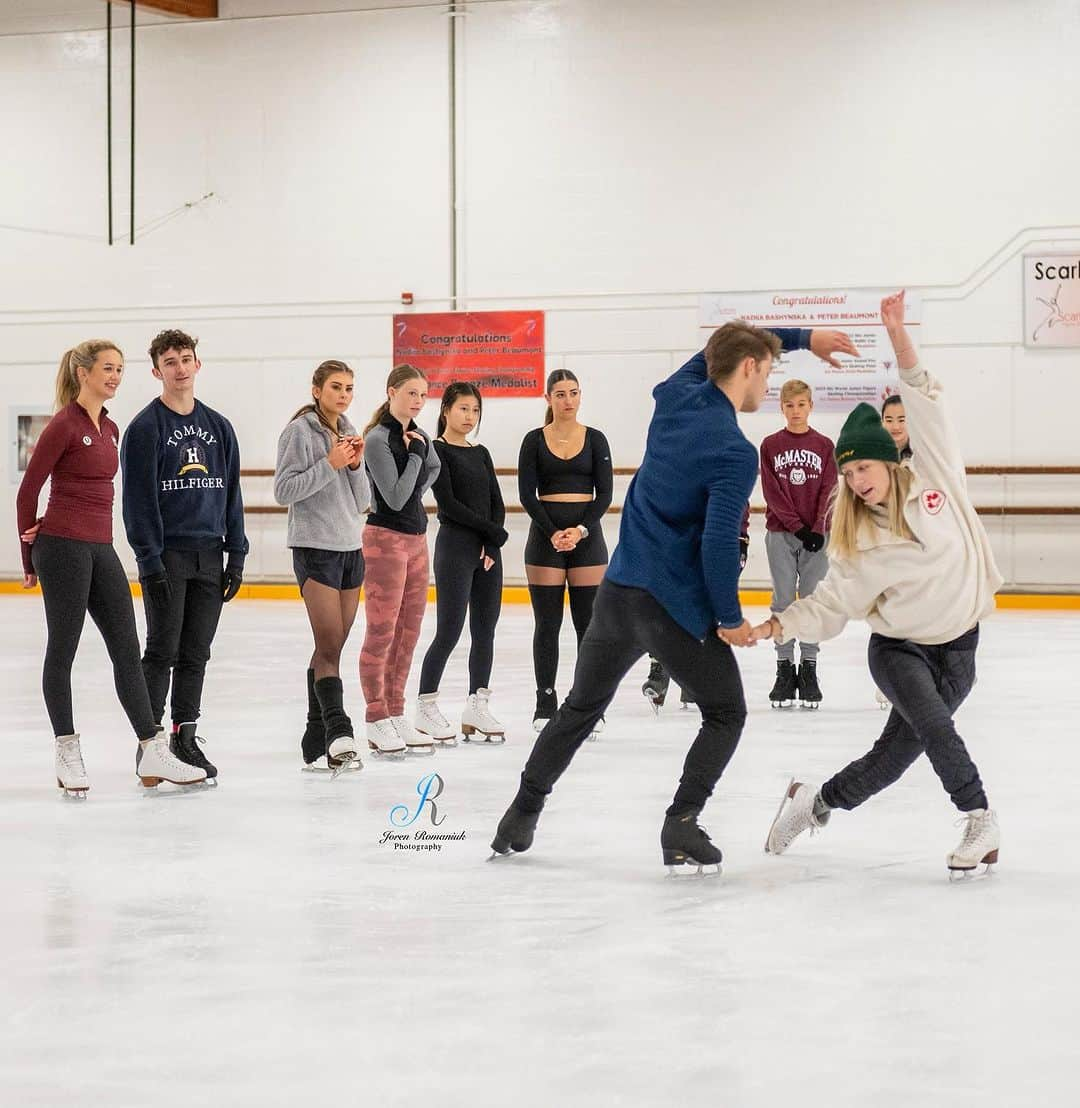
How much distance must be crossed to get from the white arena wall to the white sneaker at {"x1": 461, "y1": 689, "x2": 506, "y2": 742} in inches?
288

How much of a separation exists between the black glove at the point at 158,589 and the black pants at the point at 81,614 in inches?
3.0

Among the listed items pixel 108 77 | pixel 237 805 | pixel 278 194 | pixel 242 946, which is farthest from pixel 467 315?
pixel 242 946

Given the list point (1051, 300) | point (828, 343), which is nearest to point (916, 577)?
point (828, 343)

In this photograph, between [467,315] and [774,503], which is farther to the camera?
[467,315]

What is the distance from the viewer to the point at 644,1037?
103 inches

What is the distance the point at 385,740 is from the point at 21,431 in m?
10.3

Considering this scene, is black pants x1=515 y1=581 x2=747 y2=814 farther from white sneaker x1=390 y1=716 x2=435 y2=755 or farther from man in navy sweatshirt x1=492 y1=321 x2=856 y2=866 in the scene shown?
white sneaker x1=390 y1=716 x2=435 y2=755

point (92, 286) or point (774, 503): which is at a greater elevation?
point (92, 286)

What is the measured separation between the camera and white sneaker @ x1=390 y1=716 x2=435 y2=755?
5602 mm

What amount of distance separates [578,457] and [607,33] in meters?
8.17

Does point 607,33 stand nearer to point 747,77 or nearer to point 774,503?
point 747,77

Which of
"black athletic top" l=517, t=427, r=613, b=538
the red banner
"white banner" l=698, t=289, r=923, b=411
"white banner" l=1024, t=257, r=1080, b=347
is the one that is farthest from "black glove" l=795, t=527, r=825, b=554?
the red banner

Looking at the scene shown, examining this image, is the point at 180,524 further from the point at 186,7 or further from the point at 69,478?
the point at 186,7

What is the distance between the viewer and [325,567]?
204 inches
